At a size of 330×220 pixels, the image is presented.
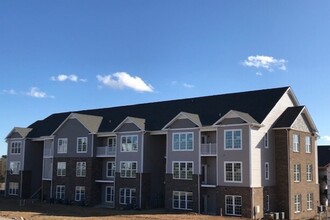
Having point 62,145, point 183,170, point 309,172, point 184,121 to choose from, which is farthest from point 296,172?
point 62,145

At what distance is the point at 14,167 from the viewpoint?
5659 centimetres

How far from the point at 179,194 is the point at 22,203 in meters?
19.1

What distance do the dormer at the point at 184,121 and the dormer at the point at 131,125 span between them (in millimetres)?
3483

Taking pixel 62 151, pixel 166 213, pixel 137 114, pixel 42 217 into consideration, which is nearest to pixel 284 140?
pixel 166 213

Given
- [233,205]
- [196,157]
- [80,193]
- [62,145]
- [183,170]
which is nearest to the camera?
[233,205]

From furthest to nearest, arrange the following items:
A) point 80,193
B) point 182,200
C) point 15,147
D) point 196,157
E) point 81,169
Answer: point 15,147, point 81,169, point 80,193, point 182,200, point 196,157

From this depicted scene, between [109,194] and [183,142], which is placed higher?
[183,142]

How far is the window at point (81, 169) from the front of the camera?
156 ft

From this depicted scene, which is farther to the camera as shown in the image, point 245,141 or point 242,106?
point 242,106

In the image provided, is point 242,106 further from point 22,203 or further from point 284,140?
point 22,203

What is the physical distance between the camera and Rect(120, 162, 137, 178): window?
4331 centimetres

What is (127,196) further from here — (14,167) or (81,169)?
(14,167)

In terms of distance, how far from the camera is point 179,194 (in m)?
39.5

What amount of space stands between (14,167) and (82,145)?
46.3ft
